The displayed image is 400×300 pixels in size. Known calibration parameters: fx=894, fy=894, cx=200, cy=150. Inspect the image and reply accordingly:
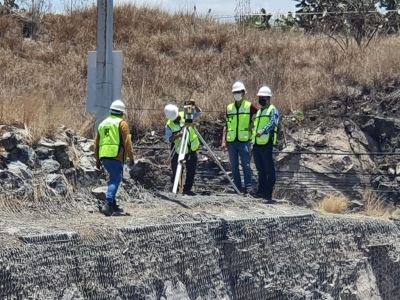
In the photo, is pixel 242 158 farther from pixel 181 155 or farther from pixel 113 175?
pixel 113 175

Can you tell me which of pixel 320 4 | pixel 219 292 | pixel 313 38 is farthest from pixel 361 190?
pixel 320 4

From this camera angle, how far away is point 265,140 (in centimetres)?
1379

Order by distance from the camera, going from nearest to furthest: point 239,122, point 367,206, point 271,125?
point 271,125 < point 239,122 < point 367,206

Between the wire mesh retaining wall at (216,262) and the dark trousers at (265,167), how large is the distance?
3.45 feet

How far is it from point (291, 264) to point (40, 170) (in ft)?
12.4

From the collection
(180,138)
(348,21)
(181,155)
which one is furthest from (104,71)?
(348,21)

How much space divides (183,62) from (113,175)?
1319 centimetres

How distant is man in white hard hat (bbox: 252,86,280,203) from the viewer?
539 inches

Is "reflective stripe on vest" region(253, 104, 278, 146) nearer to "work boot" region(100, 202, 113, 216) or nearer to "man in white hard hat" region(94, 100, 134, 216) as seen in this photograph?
"man in white hard hat" region(94, 100, 134, 216)

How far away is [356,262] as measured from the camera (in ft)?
45.4

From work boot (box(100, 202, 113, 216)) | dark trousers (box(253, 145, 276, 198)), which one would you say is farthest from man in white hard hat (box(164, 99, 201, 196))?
work boot (box(100, 202, 113, 216))

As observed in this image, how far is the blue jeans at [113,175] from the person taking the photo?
36.7 ft

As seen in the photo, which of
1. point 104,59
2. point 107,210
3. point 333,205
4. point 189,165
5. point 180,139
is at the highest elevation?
point 104,59

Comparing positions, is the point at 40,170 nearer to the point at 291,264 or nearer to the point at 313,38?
the point at 291,264
